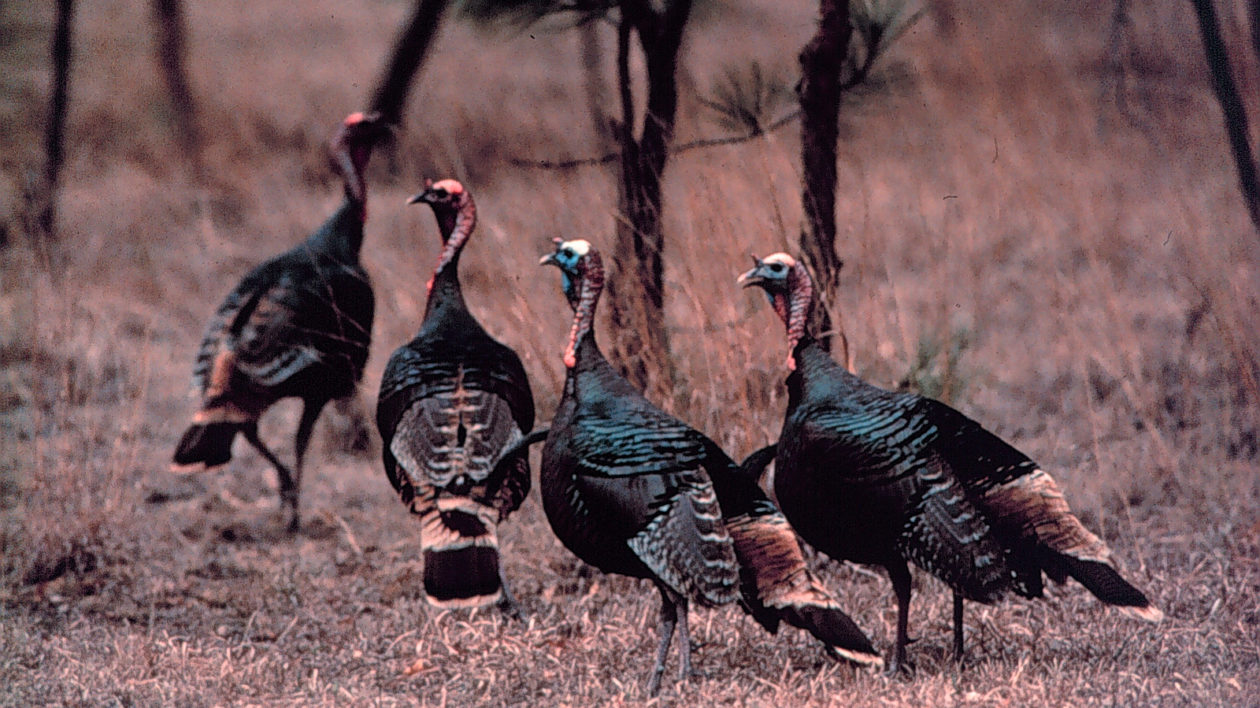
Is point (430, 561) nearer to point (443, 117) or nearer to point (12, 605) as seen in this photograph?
point (12, 605)

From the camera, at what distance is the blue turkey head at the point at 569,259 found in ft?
13.6

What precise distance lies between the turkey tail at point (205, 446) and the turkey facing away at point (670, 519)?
7.03 feet

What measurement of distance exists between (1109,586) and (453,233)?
2483 millimetres

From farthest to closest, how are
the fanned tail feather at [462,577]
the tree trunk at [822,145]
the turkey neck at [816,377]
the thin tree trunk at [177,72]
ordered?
the thin tree trunk at [177,72] < the tree trunk at [822,145] < the fanned tail feather at [462,577] < the turkey neck at [816,377]

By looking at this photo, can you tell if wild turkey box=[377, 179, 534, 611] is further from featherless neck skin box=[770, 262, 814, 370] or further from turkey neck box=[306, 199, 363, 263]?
turkey neck box=[306, 199, 363, 263]

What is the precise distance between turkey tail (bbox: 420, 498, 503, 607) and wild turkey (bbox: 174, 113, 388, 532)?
1357mm

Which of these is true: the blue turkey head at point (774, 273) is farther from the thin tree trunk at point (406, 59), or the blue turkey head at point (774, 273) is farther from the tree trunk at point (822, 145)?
the thin tree trunk at point (406, 59)

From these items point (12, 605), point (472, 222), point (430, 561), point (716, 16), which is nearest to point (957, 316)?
point (716, 16)

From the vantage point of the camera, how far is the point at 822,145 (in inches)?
197

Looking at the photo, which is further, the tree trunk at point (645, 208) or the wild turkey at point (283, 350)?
the wild turkey at point (283, 350)

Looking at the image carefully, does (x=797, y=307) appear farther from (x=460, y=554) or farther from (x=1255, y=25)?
(x=1255, y=25)

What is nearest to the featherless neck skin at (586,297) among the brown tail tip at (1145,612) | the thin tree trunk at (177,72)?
the brown tail tip at (1145,612)

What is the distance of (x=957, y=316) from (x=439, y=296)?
3858 mm

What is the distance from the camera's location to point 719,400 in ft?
16.7
